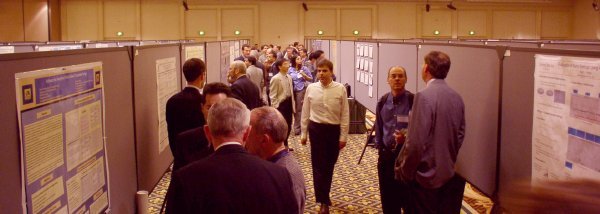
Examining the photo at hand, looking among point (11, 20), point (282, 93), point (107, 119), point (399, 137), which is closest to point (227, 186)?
point (107, 119)

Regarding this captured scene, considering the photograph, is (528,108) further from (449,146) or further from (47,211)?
(47,211)

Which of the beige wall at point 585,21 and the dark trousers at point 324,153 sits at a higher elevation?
the beige wall at point 585,21

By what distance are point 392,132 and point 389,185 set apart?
1.48 feet

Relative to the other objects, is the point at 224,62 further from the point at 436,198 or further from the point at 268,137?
the point at 268,137

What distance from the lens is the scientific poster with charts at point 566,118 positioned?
8.07ft

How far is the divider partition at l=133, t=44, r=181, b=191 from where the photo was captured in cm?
325

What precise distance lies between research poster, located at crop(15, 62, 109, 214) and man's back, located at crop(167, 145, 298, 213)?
1.25ft

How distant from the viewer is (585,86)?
2506mm

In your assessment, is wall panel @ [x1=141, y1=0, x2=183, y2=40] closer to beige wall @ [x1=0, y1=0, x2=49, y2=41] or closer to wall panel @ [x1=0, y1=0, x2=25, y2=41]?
beige wall @ [x1=0, y1=0, x2=49, y2=41]

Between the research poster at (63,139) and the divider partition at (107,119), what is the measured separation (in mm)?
30

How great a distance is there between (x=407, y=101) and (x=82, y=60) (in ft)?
9.36

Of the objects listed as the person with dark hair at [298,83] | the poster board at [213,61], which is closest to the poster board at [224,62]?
the poster board at [213,61]

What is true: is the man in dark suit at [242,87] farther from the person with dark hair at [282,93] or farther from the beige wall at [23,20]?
the beige wall at [23,20]

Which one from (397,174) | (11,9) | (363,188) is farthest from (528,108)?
(11,9)
